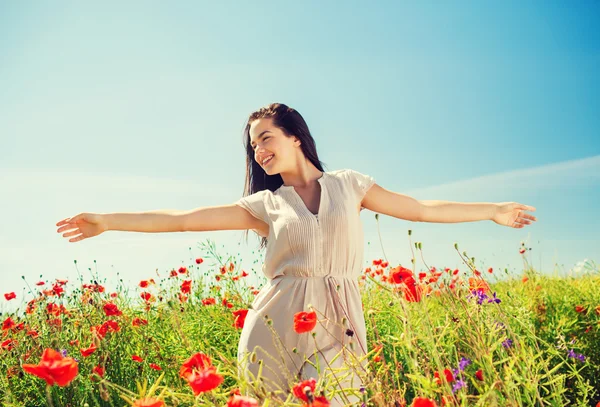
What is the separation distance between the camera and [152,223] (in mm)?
2863

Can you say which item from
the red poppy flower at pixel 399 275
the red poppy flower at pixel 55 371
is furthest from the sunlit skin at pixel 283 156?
the red poppy flower at pixel 55 371

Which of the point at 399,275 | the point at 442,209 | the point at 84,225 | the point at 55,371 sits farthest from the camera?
the point at 442,209

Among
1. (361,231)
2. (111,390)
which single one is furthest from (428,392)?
(111,390)

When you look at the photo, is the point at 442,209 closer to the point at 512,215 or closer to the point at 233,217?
the point at 512,215

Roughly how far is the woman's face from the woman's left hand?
1.27m

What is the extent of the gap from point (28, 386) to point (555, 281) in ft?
Answer: 15.7

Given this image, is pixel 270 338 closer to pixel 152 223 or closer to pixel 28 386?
pixel 152 223

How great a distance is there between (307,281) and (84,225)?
1230mm

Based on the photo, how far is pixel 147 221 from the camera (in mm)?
2855

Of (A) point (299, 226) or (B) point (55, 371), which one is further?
(A) point (299, 226)

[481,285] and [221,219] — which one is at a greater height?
[221,219]

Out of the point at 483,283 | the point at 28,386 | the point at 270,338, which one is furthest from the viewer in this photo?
the point at 28,386

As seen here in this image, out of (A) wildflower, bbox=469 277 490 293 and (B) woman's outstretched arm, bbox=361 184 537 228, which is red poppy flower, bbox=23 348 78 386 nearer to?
(A) wildflower, bbox=469 277 490 293

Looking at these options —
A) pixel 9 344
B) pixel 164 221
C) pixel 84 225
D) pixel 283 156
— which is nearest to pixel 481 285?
pixel 283 156
